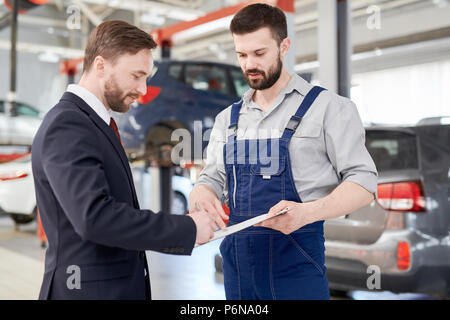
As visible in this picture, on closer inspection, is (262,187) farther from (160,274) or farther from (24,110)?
(24,110)

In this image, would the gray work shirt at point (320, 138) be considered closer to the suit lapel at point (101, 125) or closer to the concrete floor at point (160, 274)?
the suit lapel at point (101, 125)

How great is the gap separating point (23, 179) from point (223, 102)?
3773 mm

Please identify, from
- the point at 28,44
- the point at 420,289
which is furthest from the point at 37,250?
the point at 28,44

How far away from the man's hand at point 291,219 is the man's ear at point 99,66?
1.76ft

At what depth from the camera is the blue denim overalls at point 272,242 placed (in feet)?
4.63

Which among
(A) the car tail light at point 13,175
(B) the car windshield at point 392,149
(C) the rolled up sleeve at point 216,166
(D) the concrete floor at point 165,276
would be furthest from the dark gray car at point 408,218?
(A) the car tail light at point 13,175

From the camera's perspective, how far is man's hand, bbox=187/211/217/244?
3.84 ft

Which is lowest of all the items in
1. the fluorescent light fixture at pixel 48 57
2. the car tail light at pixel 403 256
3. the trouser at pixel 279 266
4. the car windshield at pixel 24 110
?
the car tail light at pixel 403 256

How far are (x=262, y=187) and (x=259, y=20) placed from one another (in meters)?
0.47

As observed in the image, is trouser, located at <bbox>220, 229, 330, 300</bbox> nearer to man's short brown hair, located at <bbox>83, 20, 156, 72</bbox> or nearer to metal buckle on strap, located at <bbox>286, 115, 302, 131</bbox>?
metal buckle on strap, located at <bbox>286, 115, 302, 131</bbox>

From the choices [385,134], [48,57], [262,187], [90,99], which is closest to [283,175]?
[262,187]

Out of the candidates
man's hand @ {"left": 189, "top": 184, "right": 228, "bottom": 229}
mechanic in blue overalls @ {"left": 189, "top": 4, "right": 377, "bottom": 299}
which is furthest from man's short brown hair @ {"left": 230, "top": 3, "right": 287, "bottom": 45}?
man's hand @ {"left": 189, "top": 184, "right": 228, "bottom": 229}

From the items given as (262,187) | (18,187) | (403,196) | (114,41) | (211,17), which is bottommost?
(18,187)

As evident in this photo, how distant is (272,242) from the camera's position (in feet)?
4.71
